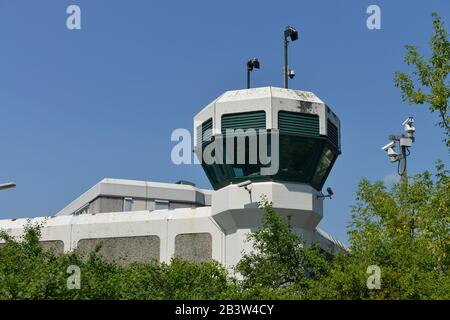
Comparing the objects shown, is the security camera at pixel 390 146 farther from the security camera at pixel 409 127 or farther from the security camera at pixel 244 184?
the security camera at pixel 244 184

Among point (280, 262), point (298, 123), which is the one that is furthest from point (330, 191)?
point (280, 262)

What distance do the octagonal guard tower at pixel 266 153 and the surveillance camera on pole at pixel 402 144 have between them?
5.54 meters

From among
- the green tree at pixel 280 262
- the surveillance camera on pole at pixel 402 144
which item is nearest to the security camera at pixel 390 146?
the surveillance camera on pole at pixel 402 144

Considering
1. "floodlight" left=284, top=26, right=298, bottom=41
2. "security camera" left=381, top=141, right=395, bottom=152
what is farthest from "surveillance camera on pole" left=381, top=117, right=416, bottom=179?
"floodlight" left=284, top=26, right=298, bottom=41

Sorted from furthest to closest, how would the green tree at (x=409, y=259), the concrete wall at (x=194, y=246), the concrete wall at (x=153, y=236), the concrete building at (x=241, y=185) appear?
the concrete wall at (x=194, y=246) < the concrete wall at (x=153, y=236) < the concrete building at (x=241, y=185) < the green tree at (x=409, y=259)

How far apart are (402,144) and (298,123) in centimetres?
795

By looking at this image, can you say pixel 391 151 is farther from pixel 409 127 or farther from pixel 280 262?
pixel 280 262

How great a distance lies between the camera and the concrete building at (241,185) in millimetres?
37281

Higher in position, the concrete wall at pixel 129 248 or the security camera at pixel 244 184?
the security camera at pixel 244 184

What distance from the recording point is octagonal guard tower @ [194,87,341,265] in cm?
3716

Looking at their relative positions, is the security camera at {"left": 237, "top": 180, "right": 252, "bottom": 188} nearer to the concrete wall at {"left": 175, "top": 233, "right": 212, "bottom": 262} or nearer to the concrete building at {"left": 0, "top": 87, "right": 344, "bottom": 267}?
→ the concrete building at {"left": 0, "top": 87, "right": 344, "bottom": 267}

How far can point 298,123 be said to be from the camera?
3756 centimetres

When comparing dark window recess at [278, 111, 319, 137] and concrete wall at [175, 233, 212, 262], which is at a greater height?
dark window recess at [278, 111, 319, 137]
